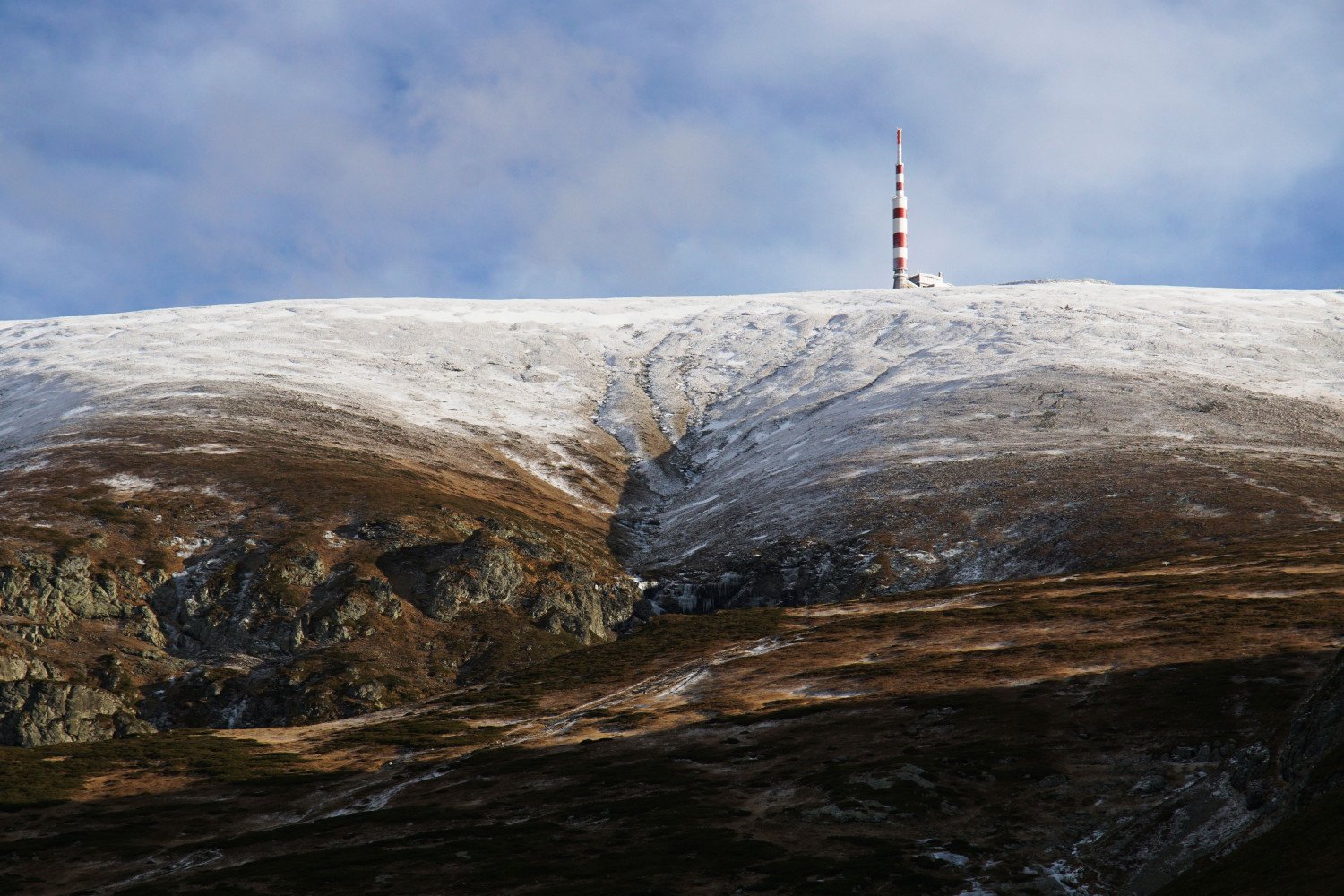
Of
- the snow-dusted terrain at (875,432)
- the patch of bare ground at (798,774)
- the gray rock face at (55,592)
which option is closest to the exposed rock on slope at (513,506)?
the gray rock face at (55,592)

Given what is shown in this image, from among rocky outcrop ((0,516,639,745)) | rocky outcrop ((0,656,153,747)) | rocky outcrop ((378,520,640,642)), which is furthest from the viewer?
rocky outcrop ((378,520,640,642))

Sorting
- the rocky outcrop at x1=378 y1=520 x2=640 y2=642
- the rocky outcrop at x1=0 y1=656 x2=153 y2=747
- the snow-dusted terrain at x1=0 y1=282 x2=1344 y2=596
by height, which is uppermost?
the snow-dusted terrain at x1=0 y1=282 x2=1344 y2=596

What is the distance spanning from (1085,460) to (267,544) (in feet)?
294

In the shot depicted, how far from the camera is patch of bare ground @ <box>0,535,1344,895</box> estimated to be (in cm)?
3959

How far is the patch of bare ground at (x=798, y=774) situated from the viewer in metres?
39.6

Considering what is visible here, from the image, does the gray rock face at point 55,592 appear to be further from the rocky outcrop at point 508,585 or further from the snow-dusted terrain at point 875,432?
the rocky outcrop at point 508,585

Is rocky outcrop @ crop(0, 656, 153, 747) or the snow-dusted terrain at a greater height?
the snow-dusted terrain

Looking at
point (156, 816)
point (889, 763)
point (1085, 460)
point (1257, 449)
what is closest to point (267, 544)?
point (156, 816)

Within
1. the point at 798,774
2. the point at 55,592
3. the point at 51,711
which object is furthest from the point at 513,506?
the point at 798,774

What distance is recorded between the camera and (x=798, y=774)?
162 feet

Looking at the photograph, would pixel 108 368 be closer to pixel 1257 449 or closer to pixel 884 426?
pixel 884 426

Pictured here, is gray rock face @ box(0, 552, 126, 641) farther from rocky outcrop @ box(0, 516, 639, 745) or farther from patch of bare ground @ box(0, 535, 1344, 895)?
patch of bare ground @ box(0, 535, 1344, 895)

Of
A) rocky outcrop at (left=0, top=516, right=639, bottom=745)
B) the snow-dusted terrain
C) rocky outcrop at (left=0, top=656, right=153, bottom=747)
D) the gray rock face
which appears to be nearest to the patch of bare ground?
rocky outcrop at (left=0, top=516, right=639, bottom=745)

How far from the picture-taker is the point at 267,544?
112750mm
